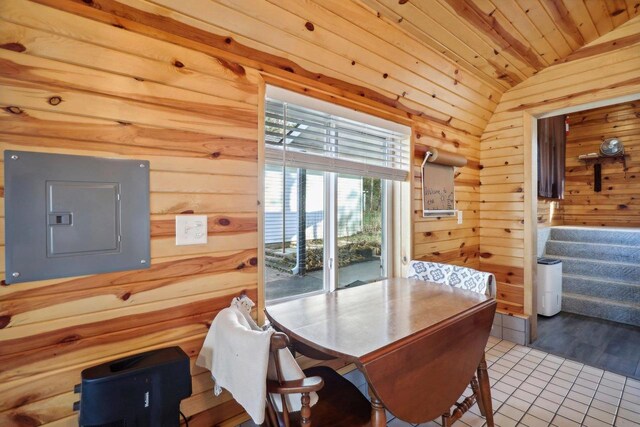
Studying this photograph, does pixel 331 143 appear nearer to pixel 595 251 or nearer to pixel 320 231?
pixel 320 231

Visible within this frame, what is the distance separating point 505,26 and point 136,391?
2.69 m

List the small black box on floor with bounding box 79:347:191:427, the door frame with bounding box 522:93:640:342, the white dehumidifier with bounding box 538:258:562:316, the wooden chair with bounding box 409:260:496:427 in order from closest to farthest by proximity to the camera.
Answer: the small black box on floor with bounding box 79:347:191:427, the wooden chair with bounding box 409:260:496:427, the door frame with bounding box 522:93:640:342, the white dehumidifier with bounding box 538:258:562:316

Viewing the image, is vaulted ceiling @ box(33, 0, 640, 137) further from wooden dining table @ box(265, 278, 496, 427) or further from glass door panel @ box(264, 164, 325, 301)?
wooden dining table @ box(265, 278, 496, 427)

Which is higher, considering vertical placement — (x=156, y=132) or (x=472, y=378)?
(x=156, y=132)

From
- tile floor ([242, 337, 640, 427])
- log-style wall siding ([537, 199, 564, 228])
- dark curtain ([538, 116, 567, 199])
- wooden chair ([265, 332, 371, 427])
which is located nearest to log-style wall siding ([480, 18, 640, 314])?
tile floor ([242, 337, 640, 427])

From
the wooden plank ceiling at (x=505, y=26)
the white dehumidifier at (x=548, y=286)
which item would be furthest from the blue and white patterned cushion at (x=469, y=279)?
the white dehumidifier at (x=548, y=286)

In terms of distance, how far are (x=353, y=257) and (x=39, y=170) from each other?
1.75m

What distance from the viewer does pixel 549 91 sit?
2.57 meters

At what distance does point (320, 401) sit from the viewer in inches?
51.1

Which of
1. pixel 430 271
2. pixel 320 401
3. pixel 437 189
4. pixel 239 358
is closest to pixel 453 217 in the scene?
pixel 437 189

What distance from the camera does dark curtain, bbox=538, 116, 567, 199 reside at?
3.64 metres

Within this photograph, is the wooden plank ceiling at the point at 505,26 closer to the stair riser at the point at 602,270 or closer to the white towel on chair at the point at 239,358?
the white towel on chair at the point at 239,358

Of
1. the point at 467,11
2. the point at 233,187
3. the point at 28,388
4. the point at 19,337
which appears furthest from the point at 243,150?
the point at 467,11

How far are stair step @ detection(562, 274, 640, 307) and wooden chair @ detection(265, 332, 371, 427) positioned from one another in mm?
3599
